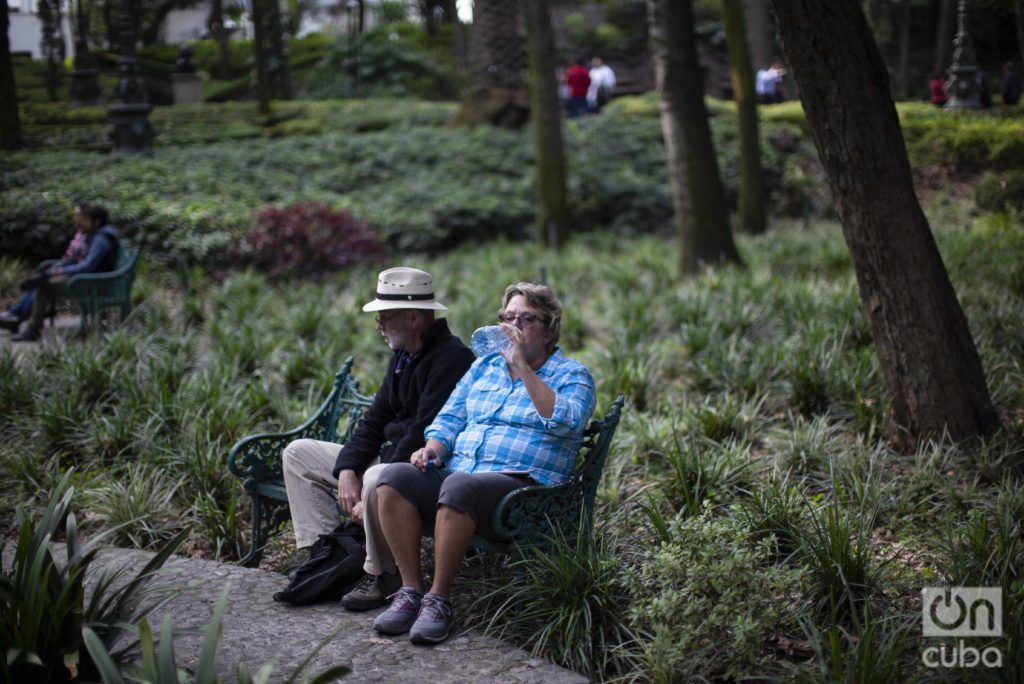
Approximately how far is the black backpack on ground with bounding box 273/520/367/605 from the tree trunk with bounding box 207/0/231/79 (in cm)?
1362

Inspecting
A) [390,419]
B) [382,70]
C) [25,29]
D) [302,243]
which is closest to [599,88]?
[382,70]

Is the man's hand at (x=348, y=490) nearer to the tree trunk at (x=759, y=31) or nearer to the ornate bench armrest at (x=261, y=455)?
the ornate bench armrest at (x=261, y=455)

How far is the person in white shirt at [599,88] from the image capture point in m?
24.1

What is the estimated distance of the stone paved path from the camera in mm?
3588

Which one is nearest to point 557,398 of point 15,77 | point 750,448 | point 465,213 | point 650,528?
point 650,528

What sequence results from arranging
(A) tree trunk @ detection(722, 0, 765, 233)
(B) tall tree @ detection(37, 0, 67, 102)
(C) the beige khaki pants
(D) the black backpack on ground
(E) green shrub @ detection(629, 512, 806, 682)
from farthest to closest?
(A) tree trunk @ detection(722, 0, 765, 233)
(B) tall tree @ detection(37, 0, 67, 102)
(C) the beige khaki pants
(D) the black backpack on ground
(E) green shrub @ detection(629, 512, 806, 682)

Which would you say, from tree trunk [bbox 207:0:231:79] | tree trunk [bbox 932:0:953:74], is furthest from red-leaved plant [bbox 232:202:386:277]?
tree trunk [bbox 932:0:953:74]

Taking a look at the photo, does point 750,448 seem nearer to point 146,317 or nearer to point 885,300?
point 885,300

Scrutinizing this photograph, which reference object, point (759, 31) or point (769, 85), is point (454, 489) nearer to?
point (769, 85)

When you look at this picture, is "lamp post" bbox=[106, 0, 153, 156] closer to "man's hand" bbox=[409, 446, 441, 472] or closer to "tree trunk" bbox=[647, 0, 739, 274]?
"tree trunk" bbox=[647, 0, 739, 274]

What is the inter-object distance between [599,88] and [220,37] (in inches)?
410

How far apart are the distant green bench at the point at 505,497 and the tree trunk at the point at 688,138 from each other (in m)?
6.22

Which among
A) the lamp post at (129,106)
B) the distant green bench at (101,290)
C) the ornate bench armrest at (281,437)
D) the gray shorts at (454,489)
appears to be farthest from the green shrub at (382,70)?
the gray shorts at (454,489)

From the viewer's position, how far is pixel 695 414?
19.9 feet
